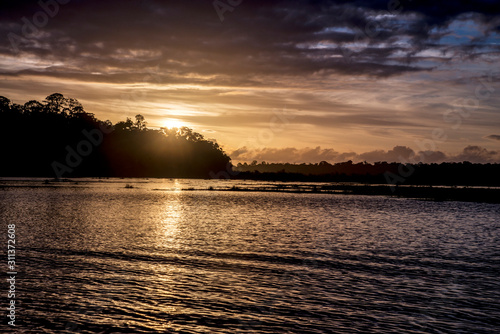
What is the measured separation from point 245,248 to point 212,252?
3.33 metres

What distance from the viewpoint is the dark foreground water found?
17.7m

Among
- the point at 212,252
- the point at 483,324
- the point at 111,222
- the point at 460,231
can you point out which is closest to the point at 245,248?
the point at 212,252

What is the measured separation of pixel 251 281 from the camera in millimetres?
24453

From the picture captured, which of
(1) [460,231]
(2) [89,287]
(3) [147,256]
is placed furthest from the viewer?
(1) [460,231]

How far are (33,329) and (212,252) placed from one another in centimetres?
1790

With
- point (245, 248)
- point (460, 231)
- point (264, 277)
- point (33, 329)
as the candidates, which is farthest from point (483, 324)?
point (460, 231)

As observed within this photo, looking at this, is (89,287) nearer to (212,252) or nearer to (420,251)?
(212,252)

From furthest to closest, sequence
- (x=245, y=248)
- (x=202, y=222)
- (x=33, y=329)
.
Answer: (x=202, y=222) < (x=245, y=248) < (x=33, y=329)

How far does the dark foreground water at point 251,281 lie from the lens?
1773 centimetres

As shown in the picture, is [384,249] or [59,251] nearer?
[59,251]

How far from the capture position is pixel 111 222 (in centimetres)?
5269

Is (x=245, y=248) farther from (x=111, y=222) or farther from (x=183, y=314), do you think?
(x=111, y=222)

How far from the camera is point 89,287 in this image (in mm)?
22562

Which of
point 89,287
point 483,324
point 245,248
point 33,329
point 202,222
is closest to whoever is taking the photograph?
point 33,329
